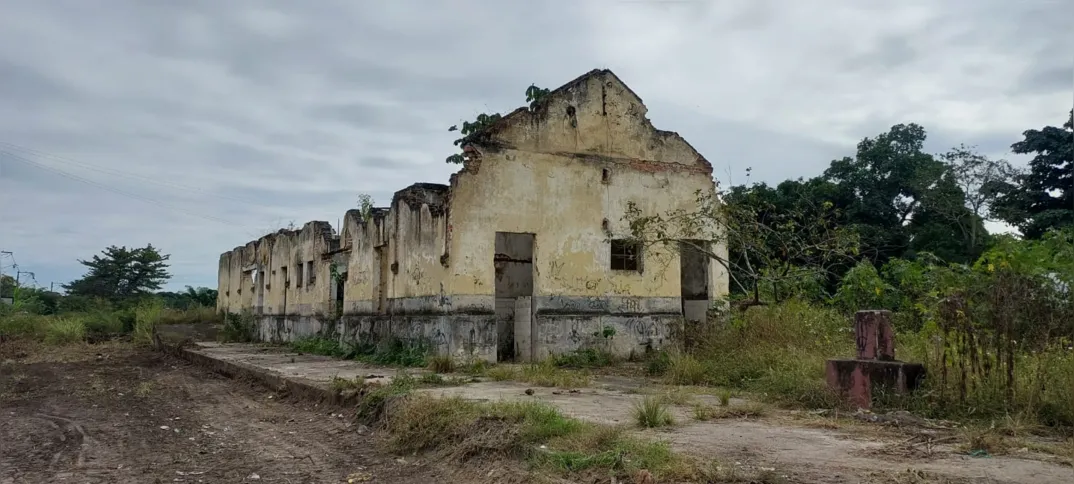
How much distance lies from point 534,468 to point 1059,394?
4.37 m

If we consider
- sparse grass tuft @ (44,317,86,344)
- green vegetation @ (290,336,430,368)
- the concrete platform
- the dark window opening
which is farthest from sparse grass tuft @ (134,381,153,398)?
sparse grass tuft @ (44,317,86,344)

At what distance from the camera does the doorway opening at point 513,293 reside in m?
14.4

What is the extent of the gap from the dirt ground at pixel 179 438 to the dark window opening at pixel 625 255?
7109 mm

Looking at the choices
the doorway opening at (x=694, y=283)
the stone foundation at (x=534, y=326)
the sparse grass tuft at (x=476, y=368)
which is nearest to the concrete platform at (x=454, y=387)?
the sparse grass tuft at (x=476, y=368)

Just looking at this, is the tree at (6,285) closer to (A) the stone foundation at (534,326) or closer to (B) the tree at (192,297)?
(B) the tree at (192,297)

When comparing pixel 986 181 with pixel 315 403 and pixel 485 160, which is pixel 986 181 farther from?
pixel 315 403

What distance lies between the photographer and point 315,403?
969 centimetres

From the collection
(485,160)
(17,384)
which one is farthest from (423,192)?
(17,384)

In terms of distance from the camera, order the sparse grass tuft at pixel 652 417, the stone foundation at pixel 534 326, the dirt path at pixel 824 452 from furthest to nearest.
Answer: the stone foundation at pixel 534 326, the sparse grass tuft at pixel 652 417, the dirt path at pixel 824 452

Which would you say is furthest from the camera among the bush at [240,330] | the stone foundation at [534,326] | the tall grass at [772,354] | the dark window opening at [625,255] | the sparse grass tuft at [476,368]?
the bush at [240,330]

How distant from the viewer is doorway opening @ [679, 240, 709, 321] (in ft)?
53.5

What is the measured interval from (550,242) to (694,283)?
4.19m

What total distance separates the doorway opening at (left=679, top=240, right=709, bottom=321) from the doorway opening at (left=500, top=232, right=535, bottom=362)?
343cm

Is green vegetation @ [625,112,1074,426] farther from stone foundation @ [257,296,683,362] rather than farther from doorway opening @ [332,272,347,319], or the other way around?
doorway opening @ [332,272,347,319]
